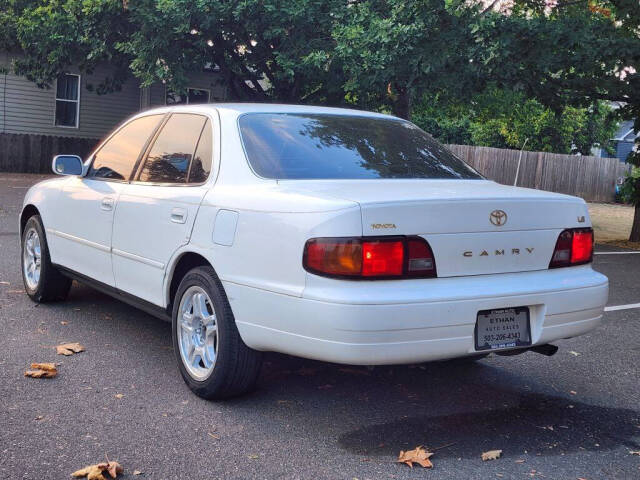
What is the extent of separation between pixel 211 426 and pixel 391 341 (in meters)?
1.04

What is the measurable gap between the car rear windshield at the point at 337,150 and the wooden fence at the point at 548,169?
25.3 metres

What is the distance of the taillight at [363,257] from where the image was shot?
12.5 ft

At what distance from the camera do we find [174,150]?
5234 mm

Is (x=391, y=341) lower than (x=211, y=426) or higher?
higher

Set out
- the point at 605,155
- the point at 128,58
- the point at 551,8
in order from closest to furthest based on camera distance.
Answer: the point at 551,8 → the point at 128,58 → the point at 605,155

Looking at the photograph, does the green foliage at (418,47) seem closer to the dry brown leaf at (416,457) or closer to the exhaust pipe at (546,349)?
the exhaust pipe at (546,349)

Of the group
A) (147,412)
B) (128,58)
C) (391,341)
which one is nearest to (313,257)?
(391,341)

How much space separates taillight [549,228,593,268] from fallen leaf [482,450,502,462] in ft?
3.44

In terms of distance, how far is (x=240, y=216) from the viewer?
4.30 m

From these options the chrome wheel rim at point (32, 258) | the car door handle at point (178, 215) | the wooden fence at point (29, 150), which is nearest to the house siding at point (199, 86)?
the wooden fence at point (29, 150)

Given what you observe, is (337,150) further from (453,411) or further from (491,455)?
(491,455)

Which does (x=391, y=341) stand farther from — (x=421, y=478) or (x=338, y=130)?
(x=338, y=130)

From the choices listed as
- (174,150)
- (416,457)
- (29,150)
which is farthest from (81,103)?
(416,457)

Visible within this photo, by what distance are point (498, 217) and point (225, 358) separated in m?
1.57
